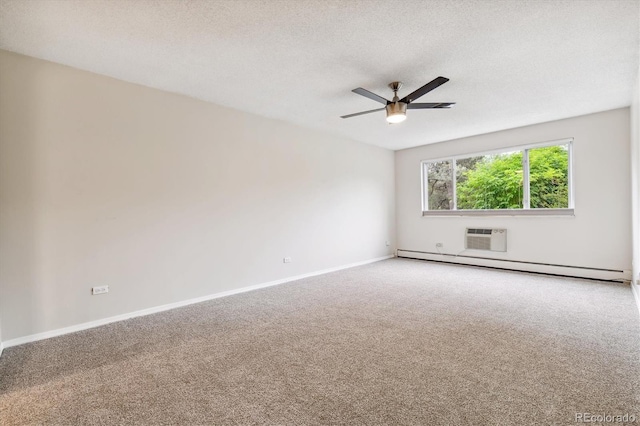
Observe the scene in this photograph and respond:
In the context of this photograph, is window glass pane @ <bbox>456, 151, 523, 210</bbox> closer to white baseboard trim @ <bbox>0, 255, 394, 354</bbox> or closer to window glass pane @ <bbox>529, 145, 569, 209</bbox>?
window glass pane @ <bbox>529, 145, 569, 209</bbox>

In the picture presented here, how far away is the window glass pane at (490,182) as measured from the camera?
212 inches

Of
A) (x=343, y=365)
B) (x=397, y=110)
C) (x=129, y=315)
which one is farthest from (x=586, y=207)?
(x=129, y=315)

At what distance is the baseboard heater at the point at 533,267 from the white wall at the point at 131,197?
269cm

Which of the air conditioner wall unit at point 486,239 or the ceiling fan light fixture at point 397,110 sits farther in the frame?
the air conditioner wall unit at point 486,239

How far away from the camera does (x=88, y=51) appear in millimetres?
→ 2645

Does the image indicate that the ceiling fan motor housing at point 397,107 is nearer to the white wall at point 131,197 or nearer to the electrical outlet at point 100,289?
the white wall at point 131,197

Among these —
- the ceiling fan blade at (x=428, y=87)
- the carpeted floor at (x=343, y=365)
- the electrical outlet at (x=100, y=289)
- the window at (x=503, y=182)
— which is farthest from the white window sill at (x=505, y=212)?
the electrical outlet at (x=100, y=289)

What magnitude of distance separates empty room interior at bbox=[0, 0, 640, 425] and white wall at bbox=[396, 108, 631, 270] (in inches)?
1.2

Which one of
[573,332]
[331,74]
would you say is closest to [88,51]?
[331,74]

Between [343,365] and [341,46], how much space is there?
8.33ft

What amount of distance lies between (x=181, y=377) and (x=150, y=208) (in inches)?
79.9

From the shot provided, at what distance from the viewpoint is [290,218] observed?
15.9 feet

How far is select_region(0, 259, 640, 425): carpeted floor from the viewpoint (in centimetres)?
168

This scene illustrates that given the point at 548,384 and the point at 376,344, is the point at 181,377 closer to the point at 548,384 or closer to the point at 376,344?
the point at 376,344
